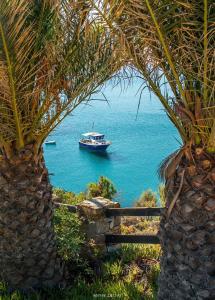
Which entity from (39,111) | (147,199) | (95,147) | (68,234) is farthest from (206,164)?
(95,147)

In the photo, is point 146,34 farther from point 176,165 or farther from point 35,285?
point 35,285

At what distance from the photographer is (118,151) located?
40.7m

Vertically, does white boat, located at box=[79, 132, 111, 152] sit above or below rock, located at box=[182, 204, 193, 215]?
below

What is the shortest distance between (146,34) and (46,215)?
2.63 m

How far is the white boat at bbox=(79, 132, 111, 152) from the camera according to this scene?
122 feet

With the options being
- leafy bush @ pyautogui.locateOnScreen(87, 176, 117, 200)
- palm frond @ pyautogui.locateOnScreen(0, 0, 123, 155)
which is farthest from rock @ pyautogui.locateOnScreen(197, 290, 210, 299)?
leafy bush @ pyautogui.locateOnScreen(87, 176, 117, 200)

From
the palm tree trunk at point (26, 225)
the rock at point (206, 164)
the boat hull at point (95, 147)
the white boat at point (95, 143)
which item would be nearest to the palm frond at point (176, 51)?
the rock at point (206, 164)

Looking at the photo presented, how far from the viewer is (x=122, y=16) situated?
12.5 ft

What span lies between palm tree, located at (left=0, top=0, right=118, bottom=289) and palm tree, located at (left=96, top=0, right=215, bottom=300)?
32.2 inches

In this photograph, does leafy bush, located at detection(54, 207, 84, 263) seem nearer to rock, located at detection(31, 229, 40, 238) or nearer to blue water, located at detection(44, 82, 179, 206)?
rock, located at detection(31, 229, 40, 238)

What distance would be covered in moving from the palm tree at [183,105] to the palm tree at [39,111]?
0.82 metres

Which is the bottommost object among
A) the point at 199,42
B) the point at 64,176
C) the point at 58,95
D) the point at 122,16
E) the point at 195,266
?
the point at 64,176

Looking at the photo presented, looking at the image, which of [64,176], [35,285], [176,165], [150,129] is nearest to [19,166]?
[35,285]

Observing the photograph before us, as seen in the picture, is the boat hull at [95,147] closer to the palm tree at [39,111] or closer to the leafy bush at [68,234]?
the leafy bush at [68,234]
